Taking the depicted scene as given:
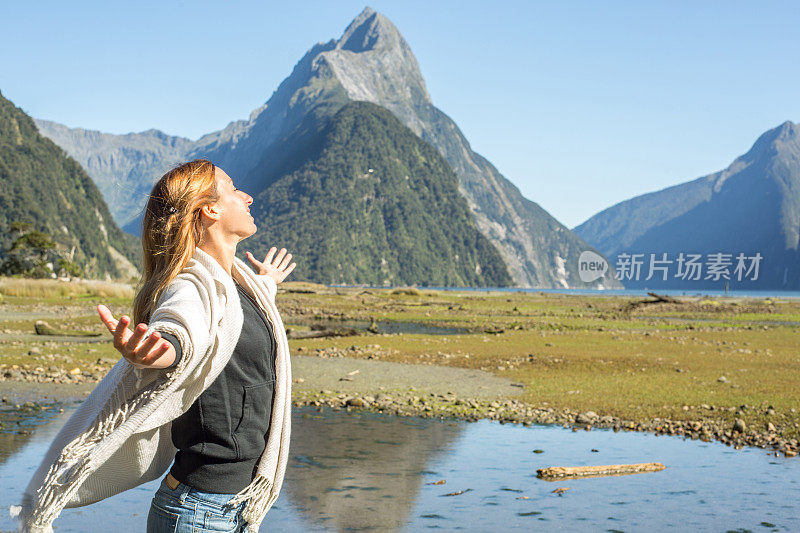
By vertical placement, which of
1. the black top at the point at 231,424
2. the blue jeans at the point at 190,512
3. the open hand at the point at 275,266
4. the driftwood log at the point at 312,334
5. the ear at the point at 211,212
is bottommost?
the driftwood log at the point at 312,334

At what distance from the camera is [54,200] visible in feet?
532

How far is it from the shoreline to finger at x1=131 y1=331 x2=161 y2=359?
1168 centimetres

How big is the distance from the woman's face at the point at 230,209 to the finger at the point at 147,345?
2.79 ft

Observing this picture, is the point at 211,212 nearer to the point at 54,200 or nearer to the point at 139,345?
the point at 139,345

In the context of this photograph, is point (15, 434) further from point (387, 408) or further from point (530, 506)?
point (530, 506)

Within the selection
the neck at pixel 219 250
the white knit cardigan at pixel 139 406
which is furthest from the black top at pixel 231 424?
the neck at pixel 219 250

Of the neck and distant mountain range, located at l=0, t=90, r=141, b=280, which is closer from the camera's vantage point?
the neck

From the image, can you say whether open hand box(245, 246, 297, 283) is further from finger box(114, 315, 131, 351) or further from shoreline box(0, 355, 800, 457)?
shoreline box(0, 355, 800, 457)

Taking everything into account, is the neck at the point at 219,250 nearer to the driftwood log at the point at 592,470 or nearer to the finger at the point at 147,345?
the finger at the point at 147,345

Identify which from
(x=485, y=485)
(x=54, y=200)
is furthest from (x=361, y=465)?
(x=54, y=200)

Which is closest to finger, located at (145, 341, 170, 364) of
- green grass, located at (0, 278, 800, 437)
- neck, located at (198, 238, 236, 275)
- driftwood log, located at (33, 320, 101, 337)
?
neck, located at (198, 238, 236, 275)

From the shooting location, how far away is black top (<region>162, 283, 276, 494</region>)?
3.17 meters

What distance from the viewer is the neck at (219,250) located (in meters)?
3.38

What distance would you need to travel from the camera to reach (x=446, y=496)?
896cm
